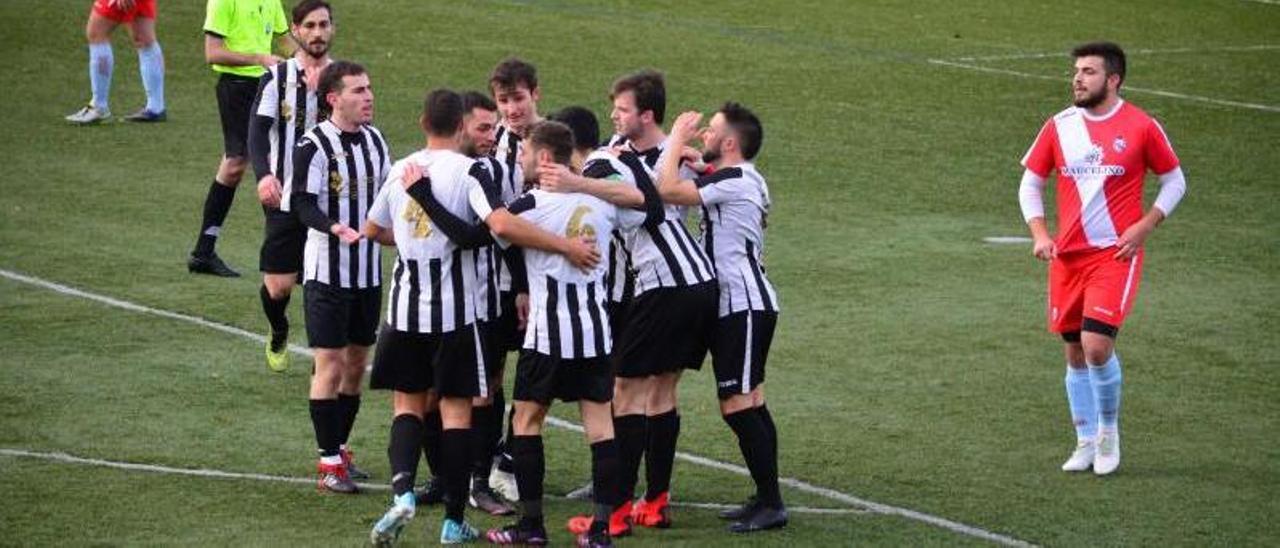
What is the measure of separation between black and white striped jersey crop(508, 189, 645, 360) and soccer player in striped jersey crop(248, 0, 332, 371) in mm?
2980

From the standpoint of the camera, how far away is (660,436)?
9.38 metres

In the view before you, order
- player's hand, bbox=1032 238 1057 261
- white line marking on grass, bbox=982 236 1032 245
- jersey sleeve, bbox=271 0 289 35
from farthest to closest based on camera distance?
1. white line marking on grass, bbox=982 236 1032 245
2. jersey sleeve, bbox=271 0 289 35
3. player's hand, bbox=1032 238 1057 261

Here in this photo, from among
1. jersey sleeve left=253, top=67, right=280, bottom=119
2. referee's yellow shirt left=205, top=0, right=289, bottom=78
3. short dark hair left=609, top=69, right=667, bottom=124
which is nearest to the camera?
short dark hair left=609, top=69, right=667, bottom=124

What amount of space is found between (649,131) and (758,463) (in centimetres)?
151

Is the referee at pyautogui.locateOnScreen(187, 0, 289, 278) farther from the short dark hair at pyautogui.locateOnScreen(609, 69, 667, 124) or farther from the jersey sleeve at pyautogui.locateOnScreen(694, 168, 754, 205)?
the jersey sleeve at pyautogui.locateOnScreen(694, 168, 754, 205)

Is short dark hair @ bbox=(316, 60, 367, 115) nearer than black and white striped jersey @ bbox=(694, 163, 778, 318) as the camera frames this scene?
No

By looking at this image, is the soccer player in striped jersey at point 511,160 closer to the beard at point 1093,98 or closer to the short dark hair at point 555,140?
the short dark hair at point 555,140

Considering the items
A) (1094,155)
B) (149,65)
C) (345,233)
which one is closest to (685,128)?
(345,233)

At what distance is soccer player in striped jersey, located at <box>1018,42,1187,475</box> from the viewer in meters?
10.1

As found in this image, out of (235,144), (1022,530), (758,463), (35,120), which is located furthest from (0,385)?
(35,120)

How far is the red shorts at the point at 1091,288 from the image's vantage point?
10.1 metres

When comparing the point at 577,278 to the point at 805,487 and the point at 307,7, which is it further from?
the point at 307,7

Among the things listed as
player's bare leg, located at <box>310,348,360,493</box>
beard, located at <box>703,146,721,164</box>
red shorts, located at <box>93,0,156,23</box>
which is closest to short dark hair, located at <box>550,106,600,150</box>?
beard, located at <box>703,146,721,164</box>

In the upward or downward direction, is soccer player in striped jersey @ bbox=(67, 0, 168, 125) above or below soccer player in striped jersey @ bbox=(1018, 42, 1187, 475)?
below
